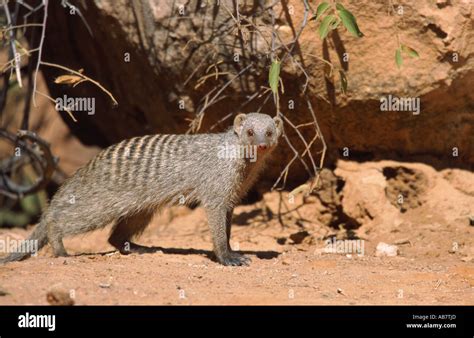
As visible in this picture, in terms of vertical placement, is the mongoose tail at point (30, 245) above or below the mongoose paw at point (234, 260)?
above

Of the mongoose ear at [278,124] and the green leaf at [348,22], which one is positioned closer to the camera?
the green leaf at [348,22]

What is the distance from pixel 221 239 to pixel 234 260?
0.17 m

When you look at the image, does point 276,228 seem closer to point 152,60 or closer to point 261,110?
point 261,110

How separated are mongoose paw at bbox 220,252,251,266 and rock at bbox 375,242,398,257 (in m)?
0.96

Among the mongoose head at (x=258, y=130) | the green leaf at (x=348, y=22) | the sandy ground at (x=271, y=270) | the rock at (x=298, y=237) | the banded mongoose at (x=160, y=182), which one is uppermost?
the green leaf at (x=348, y=22)

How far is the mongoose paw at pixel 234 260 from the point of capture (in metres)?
4.61

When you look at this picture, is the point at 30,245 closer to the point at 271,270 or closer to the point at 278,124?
the point at 271,270

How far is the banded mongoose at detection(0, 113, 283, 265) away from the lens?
4793mm

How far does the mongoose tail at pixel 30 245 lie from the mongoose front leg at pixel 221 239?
3.93ft

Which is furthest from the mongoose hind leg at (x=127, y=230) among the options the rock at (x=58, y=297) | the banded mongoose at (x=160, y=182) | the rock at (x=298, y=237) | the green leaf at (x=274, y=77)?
the rock at (x=58, y=297)

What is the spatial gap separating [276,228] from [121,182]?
1.55 metres

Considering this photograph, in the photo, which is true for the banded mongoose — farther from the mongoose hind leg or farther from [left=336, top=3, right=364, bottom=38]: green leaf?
[left=336, top=3, right=364, bottom=38]: green leaf

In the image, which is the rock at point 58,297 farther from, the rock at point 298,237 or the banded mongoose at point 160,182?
the rock at point 298,237

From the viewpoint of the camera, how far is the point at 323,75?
527cm
